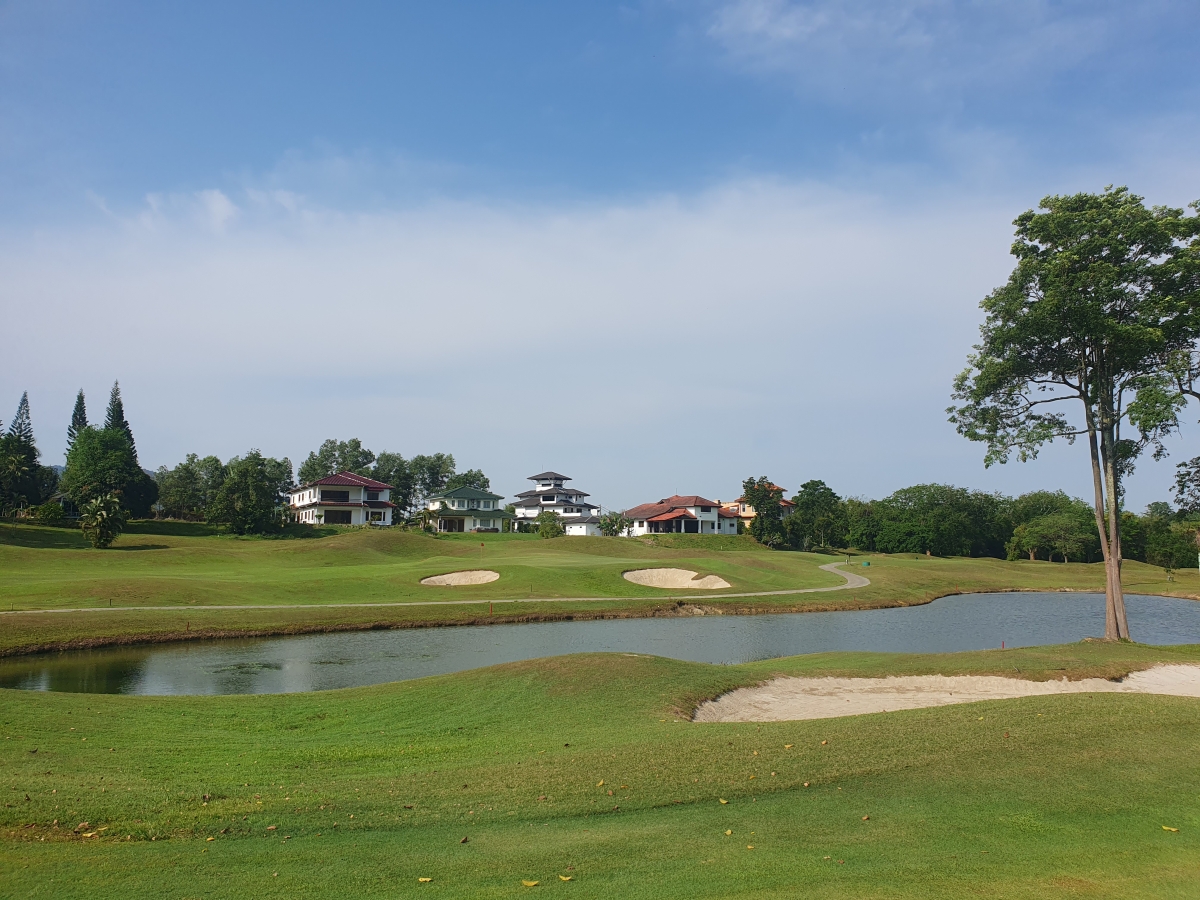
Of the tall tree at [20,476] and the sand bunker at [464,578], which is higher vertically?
the tall tree at [20,476]

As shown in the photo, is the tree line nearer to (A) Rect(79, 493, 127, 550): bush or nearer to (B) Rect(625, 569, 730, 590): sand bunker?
(B) Rect(625, 569, 730, 590): sand bunker

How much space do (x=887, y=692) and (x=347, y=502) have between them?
100 metres

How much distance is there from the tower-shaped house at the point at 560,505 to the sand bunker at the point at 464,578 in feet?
241

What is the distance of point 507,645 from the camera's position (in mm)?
33500

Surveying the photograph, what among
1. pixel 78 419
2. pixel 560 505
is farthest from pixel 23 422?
pixel 560 505

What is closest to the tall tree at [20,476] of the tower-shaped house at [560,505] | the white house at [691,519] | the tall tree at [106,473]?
the tall tree at [106,473]

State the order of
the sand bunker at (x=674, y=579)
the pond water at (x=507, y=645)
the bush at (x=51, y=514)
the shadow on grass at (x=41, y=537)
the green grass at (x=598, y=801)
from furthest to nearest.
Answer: the bush at (x=51, y=514) → the shadow on grass at (x=41, y=537) → the sand bunker at (x=674, y=579) → the pond water at (x=507, y=645) → the green grass at (x=598, y=801)

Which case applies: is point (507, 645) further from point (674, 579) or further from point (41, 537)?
point (41, 537)

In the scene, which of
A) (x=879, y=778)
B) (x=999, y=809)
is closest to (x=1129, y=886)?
(x=999, y=809)

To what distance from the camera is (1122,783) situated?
11.0 meters

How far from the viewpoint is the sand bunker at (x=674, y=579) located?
56291 mm

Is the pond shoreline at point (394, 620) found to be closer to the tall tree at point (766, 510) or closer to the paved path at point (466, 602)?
the paved path at point (466, 602)

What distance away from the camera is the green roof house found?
→ 11394 centimetres

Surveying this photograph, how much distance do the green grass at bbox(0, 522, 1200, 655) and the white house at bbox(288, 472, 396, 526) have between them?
76.4 ft
